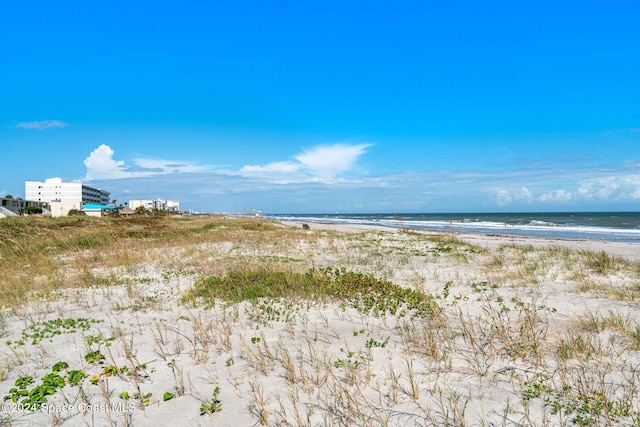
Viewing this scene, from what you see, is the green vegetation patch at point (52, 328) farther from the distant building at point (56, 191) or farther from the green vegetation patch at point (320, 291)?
the distant building at point (56, 191)

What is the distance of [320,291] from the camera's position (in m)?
7.55

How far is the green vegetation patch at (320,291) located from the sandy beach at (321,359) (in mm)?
94

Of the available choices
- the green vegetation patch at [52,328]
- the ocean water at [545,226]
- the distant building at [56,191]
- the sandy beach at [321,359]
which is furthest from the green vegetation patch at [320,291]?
the distant building at [56,191]

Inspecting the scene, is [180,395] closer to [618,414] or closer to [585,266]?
[618,414]

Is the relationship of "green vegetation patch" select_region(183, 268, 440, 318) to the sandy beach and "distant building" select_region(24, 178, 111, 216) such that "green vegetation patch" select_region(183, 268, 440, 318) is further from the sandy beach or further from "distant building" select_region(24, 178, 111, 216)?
"distant building" select_region(24, 178, 111, 216)

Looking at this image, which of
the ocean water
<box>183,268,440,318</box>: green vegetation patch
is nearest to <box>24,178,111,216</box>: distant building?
the ocean water

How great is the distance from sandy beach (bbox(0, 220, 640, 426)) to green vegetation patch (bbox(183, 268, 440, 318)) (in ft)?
0.31

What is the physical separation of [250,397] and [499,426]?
2490mm

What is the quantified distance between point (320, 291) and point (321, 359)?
295 centimetres

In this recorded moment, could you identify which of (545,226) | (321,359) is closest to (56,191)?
(545,226)

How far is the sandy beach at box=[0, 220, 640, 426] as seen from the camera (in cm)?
343

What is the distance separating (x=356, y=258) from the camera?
12.8 m

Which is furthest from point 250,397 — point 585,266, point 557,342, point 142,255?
point 585,266

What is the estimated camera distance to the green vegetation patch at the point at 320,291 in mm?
6688
